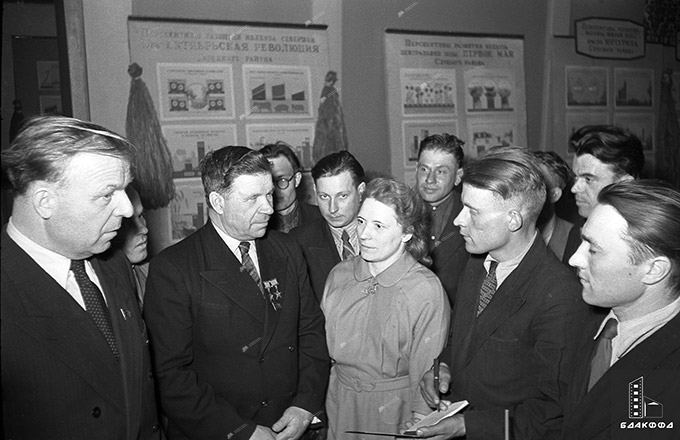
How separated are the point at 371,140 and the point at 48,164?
4600 millimetres

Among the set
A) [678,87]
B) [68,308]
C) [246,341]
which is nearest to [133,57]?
[246,341]

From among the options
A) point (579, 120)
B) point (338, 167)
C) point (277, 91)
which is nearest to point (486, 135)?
point (579, 120)

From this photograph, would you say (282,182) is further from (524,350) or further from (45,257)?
(45,257)

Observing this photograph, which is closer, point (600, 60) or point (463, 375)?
point (463, 375)

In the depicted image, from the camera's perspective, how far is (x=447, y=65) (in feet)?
21.8

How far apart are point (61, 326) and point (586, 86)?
24.1 feet

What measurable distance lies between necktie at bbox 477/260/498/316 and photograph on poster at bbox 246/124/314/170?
3301 millimetres

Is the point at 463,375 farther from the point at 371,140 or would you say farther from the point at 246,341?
the point at 371,140

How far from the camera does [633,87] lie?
8.02m

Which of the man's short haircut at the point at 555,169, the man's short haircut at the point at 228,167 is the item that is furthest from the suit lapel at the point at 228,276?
the man's short haircut at the point at 555,169

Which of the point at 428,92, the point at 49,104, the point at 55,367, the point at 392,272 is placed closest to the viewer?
the point at 55,367

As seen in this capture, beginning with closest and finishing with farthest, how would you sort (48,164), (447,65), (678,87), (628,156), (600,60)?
(48,164), (628,156), (447,65), (600,60), (678,87)

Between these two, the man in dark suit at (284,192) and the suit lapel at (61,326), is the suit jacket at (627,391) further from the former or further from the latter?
the man in dark suit at (284,192)

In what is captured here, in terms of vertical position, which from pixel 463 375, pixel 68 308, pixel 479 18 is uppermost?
pixel 479 18
